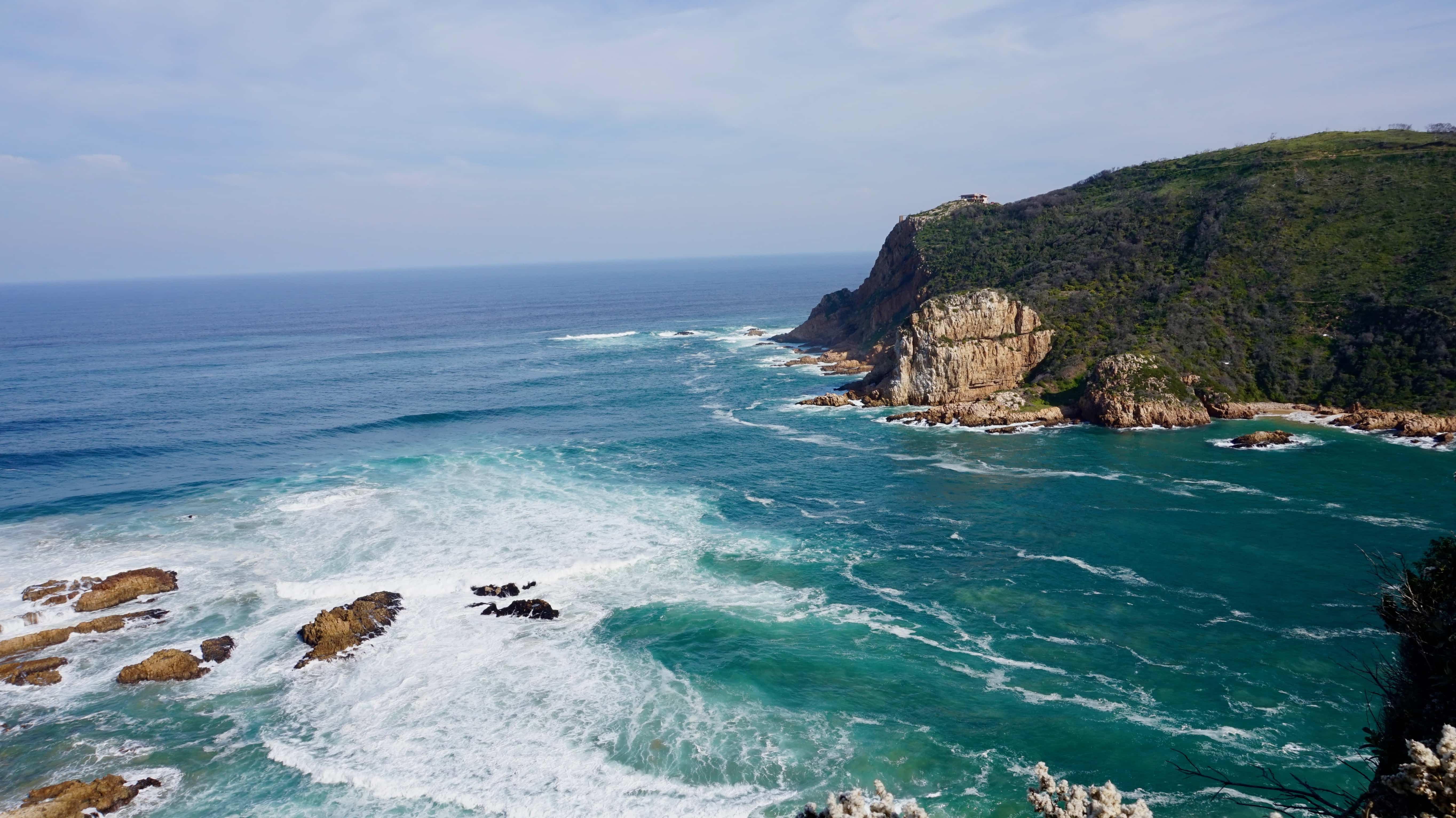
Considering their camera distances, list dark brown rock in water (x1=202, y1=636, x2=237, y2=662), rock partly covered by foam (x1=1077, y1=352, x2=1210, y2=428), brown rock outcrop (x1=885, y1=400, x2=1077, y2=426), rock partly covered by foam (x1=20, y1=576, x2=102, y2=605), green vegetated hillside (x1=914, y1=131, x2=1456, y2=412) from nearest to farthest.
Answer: dark brown rock in water (x1=202, y1=636, x2=237, y2=662) → rock partly covered by foam (x1=20, y1=576, x2=102, y2=605) → green vegetated hillside (x1=914, y1=131, x2=1456, y2=412) → rock partly covered by foam (x1=1077, y1=352, x2=1210, y2=428) → brown rock outcrop (x1=885, y1=400, x2=1077, y2=426)

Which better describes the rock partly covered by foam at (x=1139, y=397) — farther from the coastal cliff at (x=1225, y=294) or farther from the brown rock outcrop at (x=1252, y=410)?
the brown rock outcrop at (x=1252, y=410)

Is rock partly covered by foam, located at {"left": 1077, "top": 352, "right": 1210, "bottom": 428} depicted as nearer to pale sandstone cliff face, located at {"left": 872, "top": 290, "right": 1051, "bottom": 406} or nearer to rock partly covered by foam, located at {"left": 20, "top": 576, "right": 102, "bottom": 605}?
pale sandstone cliff face, located at {"left": 872, "top": 290, "right": 1051, "bottom": 406}

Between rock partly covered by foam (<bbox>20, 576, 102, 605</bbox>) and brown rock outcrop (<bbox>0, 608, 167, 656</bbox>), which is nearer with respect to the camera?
brown rock outcrop (<bbox>0, 608, 167, 656</bbox>)

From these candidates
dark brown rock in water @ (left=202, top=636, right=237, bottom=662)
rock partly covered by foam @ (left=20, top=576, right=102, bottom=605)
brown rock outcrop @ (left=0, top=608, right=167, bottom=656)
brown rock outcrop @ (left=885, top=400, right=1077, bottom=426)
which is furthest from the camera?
brown rock outcrop @ (left=885, top=400, right=1077, bottom=426)

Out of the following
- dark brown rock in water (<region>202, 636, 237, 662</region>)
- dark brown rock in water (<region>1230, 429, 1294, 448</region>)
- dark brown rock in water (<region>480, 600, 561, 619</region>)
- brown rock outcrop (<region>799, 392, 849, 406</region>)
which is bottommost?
dark brown rock in water (<region>202, 636, 237, 662</region>)

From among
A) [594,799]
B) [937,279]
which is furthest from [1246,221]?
[594,799]

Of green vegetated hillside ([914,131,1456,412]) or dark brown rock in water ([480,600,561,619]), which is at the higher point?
green vegetated hillside ([914,131,1456,412])

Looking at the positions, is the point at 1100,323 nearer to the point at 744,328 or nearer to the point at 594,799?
the point at 594,799

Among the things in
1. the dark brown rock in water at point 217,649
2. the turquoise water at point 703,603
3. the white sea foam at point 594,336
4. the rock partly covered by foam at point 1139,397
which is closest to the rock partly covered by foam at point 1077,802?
the turquoise water at point 703,603

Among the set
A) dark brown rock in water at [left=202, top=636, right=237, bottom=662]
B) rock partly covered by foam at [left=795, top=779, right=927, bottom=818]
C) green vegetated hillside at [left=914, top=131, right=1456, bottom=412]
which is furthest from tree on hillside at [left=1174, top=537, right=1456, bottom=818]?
green vegetated hillside at [left=914, top=131, right=1456, bottom=412]
